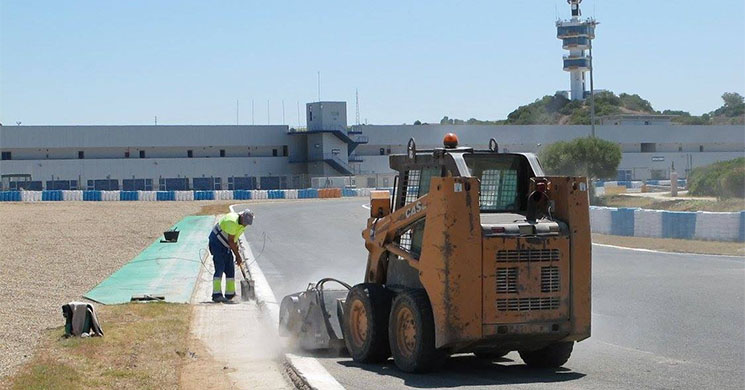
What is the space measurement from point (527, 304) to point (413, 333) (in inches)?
44.8

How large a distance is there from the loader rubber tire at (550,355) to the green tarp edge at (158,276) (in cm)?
774

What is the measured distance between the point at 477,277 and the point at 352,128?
285 ft

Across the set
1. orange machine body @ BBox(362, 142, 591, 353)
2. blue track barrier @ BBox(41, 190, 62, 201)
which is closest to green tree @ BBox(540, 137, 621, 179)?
blue track barrier @ BBox(41, 190, 62, 201)

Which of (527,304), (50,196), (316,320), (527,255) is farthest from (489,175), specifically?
(50,196)

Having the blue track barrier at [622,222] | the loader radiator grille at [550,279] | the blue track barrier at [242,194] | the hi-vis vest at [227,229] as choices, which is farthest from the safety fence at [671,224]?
the blue track barrier at [242,194]

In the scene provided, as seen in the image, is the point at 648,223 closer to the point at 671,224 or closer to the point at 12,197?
the point at 671,224

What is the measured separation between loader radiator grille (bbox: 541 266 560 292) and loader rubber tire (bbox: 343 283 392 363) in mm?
1716

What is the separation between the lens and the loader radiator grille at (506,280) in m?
9.23

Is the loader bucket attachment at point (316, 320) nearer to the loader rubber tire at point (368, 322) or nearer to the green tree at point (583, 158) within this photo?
the loader rubber tire at point (368, 322)

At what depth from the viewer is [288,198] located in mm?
77375

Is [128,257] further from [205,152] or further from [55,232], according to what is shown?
[205,152]

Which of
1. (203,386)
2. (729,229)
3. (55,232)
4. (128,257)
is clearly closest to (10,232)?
(55,232)

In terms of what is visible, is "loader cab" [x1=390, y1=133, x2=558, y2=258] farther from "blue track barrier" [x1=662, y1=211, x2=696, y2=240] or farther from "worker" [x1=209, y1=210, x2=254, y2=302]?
"blue track barrier" [x1=662, y1=211, x2=696, y2=240]

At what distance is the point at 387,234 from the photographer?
10.6m
